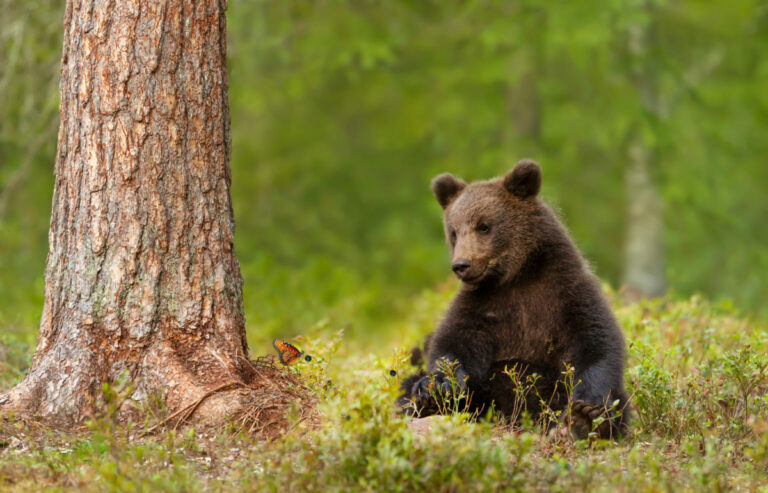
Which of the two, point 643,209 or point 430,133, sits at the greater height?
point 430,133

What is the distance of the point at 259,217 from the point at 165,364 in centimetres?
1119

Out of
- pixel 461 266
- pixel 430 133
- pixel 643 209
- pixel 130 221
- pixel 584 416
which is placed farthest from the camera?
pixel 430 133

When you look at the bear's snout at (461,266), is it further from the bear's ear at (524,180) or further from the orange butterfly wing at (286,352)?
the orange butterfly wing at (286,352)

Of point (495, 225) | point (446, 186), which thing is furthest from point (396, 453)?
point (446, 186)

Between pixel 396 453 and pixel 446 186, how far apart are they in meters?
2.94

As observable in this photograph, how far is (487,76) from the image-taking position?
43.9 ft

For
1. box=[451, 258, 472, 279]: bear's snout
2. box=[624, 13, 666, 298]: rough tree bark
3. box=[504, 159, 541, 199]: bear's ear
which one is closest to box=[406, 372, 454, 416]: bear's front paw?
box=[451, 258, 472, 279]: bear's snout

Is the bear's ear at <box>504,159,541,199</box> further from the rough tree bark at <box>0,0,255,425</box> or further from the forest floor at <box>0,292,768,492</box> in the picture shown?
the rough tree bark at <box>0,0,255,425</box>

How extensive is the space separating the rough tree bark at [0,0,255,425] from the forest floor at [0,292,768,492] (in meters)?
0.34

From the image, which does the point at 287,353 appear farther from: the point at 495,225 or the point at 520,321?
the point at 495,225

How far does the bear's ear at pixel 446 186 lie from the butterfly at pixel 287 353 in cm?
169

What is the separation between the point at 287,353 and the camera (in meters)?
5.19

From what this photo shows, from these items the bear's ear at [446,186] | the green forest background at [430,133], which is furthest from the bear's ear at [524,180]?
the green forest background at [430,133]

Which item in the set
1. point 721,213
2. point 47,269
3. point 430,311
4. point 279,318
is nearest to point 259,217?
point 279,318
